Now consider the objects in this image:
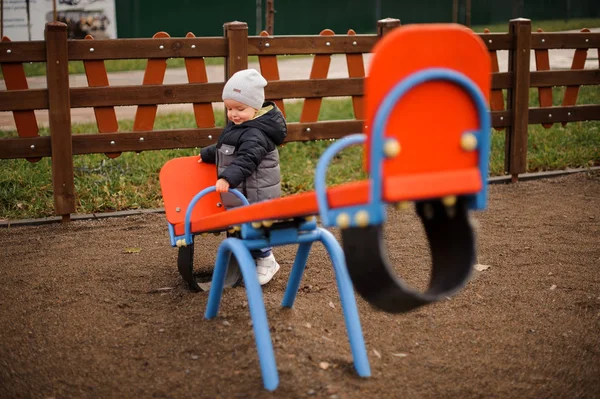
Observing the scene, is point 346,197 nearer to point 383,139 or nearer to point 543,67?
point 383,139

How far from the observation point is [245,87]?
3586mm

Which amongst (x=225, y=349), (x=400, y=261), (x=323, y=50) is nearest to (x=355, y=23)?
(x=323, y=50)

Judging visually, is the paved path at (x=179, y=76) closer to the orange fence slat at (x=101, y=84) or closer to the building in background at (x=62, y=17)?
the building in background at (x=62, y=17)

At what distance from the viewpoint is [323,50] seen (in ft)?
20.2

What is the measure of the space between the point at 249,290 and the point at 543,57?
538 cm

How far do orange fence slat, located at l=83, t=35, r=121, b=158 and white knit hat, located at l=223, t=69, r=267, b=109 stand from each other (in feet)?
6.99

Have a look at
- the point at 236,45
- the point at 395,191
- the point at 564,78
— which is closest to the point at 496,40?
the point at 564,78

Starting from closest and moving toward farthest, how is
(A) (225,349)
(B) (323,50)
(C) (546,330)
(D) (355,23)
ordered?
(A) (225,349) < (C) (546,330) < (B) (323,50) < (D) (355,23)

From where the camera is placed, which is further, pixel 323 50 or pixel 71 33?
pixel 71 33

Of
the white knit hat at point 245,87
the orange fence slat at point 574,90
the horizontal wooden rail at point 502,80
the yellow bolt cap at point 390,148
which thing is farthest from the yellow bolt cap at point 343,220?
the orange fence slat at point 574,90

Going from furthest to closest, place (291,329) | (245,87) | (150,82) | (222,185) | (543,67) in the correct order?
1. (543,67)
2. (150,82)
3. (245,87)
4. (222,185)
5. (291,329)

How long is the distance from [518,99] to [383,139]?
5.11 metres

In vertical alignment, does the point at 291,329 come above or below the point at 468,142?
below

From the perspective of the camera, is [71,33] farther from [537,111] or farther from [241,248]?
[241,248]
